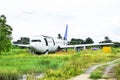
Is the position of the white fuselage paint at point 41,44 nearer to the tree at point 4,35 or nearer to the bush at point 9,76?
the tree at point 4,35

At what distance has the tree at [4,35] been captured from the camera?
67250mm

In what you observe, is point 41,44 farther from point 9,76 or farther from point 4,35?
point 9,76

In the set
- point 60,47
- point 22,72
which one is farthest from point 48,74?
point 60,47

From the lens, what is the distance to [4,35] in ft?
226

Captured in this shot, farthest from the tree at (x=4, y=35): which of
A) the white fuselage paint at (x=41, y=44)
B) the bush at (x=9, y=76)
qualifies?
the bush at (x=9, y=76)

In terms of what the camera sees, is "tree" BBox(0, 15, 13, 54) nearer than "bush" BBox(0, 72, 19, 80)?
No

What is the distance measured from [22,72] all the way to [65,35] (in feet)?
232

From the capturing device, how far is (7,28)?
70750 millimetres

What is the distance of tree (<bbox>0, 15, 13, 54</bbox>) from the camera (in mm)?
67250

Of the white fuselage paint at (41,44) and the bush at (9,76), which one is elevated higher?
the white fuselage paint at (41,44)

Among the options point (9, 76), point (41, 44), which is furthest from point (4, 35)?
point (9, 76)

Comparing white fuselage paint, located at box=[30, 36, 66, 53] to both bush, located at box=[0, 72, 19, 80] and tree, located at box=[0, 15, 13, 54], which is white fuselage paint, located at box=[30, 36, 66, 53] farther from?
bush, located at box=[0, 72, 19, 80]

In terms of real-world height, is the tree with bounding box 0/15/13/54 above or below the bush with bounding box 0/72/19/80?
above

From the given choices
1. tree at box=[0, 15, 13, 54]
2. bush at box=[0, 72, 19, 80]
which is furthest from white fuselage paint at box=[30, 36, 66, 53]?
bush at box=[0, 72, 19, 80]
